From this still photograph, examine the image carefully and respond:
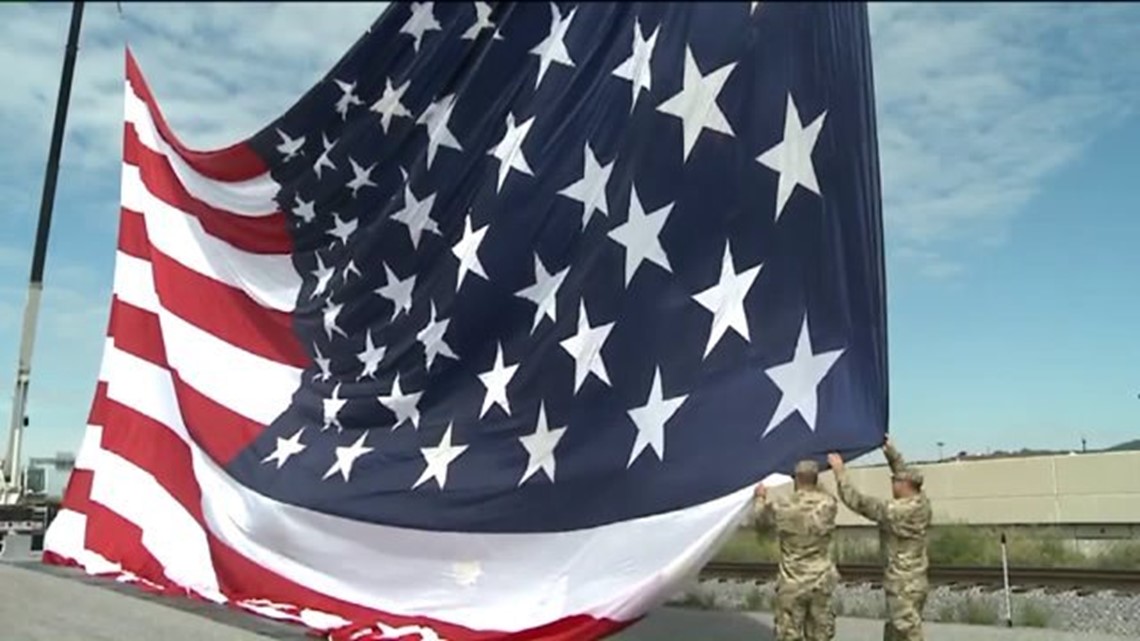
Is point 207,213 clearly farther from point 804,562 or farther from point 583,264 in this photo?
point 804,562

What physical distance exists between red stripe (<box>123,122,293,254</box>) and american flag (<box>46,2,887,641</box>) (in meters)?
0.04

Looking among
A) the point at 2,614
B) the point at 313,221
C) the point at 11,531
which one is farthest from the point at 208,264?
the point at 11,531

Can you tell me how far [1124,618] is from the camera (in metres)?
12.2

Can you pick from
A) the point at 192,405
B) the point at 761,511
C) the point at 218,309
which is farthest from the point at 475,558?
the point at 218,309

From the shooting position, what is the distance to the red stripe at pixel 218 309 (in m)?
10.8

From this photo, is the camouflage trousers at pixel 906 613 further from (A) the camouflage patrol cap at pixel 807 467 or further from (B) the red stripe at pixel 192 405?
(B) the red stripe at pixel 192 405

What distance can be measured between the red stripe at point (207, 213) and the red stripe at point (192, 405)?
46.2 inches

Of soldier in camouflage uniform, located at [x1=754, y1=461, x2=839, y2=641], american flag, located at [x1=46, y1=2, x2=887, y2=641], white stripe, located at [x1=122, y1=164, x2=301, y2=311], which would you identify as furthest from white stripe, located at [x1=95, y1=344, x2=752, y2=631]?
white stripe, located at [x1=122, y1=164, x2=301, y2=311]

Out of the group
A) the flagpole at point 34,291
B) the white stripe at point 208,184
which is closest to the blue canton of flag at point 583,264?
the white stripe at point 208,184

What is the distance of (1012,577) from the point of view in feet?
52.1

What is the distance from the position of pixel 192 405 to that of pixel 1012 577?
1025 centimetres

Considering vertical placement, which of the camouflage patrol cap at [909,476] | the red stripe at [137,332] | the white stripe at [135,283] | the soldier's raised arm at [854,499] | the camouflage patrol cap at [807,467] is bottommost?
the soldier's raised arm at [854,499]

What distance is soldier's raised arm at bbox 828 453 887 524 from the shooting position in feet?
22.2

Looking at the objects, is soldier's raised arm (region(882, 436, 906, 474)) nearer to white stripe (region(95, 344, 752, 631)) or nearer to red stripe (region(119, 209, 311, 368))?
white stripe (region(95, 344, 752, 631))
